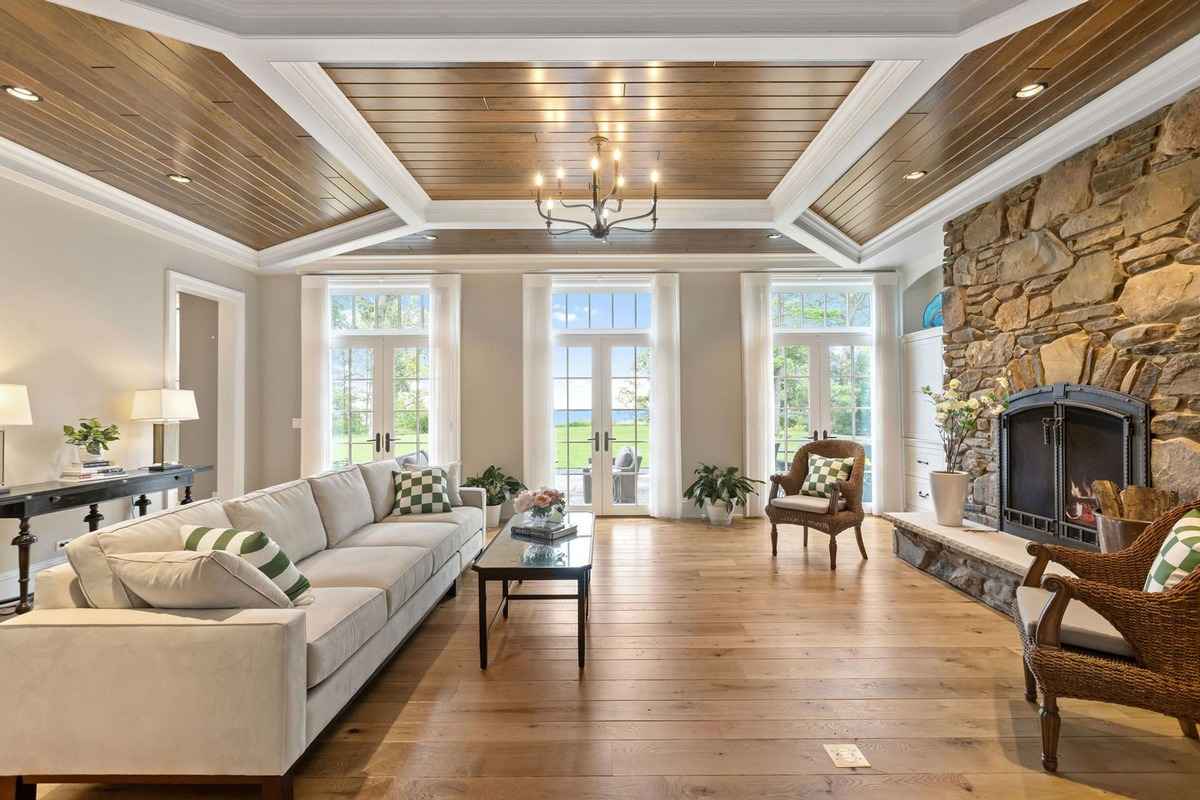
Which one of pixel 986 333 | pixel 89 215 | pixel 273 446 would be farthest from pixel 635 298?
pixel 89 215

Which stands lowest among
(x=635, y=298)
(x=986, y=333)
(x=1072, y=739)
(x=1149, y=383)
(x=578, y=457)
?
(x=1072, y=739)

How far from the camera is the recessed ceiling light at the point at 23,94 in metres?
2.78

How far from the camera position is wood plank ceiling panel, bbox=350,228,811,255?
16.9 feet

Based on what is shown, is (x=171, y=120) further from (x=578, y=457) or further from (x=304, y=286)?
(x=578, y=457)

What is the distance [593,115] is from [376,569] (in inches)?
103

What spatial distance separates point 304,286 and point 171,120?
3.12 meters

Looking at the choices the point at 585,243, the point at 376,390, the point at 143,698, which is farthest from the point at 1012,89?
the point at 376,390

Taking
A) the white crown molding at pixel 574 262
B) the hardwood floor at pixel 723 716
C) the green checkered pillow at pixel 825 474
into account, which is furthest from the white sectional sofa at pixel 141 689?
the white crown molding at pixel 574 262

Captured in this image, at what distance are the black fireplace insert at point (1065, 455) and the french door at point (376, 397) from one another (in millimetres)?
5294

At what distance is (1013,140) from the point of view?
134 inches

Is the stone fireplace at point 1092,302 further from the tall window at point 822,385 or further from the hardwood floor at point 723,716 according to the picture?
the tall window at point 822,385

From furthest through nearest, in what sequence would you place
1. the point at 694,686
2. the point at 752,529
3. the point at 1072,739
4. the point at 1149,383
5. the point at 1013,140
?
1. the point at 752,529
2. the point at 1013,140
3. the point at 1149,383
4. the point at 694,686
5. the point at 1072,739

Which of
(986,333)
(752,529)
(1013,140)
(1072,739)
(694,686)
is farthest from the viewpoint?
(752,529)

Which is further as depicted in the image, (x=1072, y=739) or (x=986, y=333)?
(x=986, y=333)
